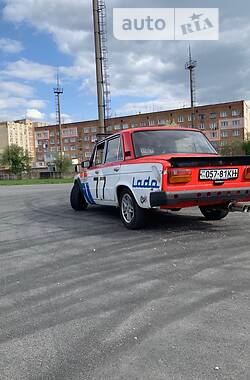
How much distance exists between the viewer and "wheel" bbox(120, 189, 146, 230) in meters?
6.16

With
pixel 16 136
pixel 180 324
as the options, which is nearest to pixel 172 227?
pixel 180 324

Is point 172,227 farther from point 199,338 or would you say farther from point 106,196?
point 199,338

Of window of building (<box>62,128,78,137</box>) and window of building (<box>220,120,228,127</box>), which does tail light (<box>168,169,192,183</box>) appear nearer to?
window of building (<box>220,120,228,127</box>)

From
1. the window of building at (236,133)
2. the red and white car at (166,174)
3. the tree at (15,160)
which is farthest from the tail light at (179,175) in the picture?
the window of building at (236,133)

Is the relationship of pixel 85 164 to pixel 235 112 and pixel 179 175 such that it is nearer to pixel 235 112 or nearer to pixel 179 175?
pixel 179 175

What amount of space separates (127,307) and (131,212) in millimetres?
3384

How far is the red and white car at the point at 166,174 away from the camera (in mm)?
5370

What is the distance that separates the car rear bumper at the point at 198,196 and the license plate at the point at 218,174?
0.66ft

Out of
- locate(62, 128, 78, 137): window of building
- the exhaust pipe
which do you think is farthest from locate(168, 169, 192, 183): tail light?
locate(62, 128, 78, 137): window of building

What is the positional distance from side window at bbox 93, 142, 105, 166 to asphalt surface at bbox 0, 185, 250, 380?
2.51 metres

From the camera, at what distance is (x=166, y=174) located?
5.31 meters

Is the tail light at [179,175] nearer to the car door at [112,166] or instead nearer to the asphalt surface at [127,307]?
the asphalt surface at [127,307]

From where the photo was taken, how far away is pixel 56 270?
4316mm

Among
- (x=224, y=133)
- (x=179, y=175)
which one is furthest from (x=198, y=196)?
(x=224, y=133)
